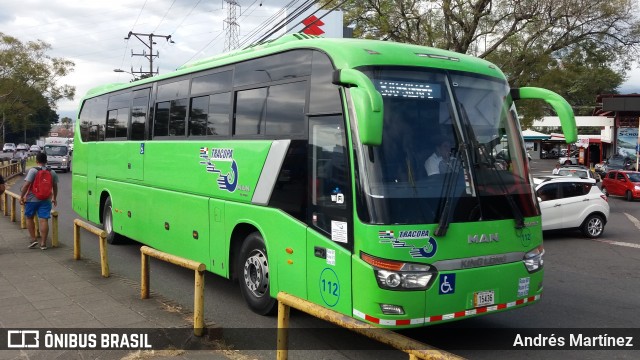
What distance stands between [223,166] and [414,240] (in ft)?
11.4

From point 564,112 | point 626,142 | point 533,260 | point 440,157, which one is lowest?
point 533,260

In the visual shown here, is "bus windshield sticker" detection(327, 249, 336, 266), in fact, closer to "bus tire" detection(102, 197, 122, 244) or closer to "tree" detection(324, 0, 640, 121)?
"bus tire" detection(102, 197, 122, 244)

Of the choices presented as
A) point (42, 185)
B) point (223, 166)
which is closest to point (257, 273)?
point (223, 166)

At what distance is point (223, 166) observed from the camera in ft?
24.9

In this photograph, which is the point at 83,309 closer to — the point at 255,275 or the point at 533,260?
the point at 255,275

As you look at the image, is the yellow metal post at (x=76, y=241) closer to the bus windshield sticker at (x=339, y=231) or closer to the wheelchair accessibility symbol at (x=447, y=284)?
the bus windshield sticker at (x=339, y=231)

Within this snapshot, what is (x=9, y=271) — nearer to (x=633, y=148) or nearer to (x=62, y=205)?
(x=62, y=205)

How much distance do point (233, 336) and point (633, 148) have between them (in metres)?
52.0

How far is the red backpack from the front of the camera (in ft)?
35.3

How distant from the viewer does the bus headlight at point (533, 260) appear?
5723mm

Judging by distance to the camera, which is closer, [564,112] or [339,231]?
[339,231]

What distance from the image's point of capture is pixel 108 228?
1248 centimetres

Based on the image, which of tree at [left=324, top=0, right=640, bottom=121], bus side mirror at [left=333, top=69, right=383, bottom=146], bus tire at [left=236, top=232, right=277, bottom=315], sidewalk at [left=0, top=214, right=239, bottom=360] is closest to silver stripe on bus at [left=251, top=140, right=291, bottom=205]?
bus tire at [left=236, top=232, right=277, bottom=315]

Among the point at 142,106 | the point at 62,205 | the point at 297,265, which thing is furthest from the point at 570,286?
the point at 62,205
